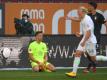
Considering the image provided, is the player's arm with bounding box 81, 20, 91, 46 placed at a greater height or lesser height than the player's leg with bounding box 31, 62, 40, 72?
greater

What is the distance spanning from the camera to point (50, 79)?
1762 centimetres

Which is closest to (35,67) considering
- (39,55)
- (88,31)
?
(39,55)

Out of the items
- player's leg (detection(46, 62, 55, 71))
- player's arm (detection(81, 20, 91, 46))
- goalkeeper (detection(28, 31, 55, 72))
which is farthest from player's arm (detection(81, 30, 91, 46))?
player's leg (detection(46, 62, 55, 71))

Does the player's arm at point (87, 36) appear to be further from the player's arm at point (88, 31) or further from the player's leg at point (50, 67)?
the player's leg at point (50, 67)

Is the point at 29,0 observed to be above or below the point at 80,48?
above

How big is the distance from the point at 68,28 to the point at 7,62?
4.34m

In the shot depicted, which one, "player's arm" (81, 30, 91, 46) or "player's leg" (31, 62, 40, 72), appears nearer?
"player's arm" (81, 30, 91, 46)

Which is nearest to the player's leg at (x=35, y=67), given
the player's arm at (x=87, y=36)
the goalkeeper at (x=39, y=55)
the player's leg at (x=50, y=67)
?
the goalkeeper at (x=39, y=55)

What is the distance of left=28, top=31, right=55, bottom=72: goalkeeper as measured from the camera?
69.0ft

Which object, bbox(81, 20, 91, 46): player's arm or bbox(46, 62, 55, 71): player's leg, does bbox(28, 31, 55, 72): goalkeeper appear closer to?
bbox(46, 62, 55, 71): player's leg

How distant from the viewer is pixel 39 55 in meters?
21.2

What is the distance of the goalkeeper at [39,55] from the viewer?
2103 centimetres

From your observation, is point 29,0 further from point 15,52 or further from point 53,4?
point 15,52

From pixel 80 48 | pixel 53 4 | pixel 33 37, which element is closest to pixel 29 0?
pixel 53 4
